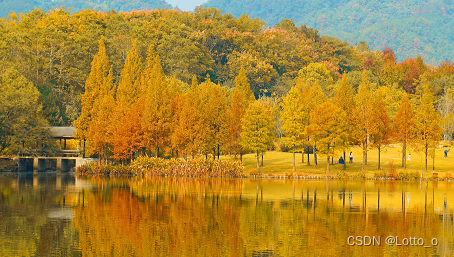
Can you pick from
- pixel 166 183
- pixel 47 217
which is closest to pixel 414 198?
pixel 166 183

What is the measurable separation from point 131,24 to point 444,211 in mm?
100659

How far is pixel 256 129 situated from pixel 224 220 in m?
37.1

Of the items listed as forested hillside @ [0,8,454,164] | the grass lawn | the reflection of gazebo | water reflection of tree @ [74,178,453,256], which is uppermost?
forested hillside @ [0,8,454,164]

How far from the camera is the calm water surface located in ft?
85.5

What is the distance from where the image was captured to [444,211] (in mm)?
38281

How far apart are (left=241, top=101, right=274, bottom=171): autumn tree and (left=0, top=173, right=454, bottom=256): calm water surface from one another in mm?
15598

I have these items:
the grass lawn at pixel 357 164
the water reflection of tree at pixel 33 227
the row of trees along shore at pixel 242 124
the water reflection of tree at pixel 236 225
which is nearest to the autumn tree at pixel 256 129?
the row of trees along shore at pixel 242 124

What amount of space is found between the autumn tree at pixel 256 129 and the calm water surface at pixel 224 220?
51.2 feet

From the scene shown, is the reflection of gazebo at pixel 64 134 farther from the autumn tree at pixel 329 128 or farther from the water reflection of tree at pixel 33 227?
the autumn tree at pixel 329 128

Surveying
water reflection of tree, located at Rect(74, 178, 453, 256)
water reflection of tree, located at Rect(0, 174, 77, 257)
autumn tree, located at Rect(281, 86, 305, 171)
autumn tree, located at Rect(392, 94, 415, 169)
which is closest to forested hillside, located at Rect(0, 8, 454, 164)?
autumn tree, located at Rect(281, 86, 305, 171)

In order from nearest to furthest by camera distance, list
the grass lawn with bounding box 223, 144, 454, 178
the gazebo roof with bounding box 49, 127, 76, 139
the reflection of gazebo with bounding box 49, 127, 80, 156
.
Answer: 1. the grass lawn with bounding box 223, 144, 454, 178
2. the reflection of gazebo with bounding box 49, 127, 80, 156
3. the gazebo roof with bounding box 49, 127, 76, 139

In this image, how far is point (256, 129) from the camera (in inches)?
2758

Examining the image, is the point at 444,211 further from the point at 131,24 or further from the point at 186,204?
the point at 131,24

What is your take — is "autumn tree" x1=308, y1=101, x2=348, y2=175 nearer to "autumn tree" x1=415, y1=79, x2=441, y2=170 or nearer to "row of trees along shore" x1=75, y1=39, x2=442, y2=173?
"row of trees along shore" x1=75, y1=39, x2=442, y2=173
